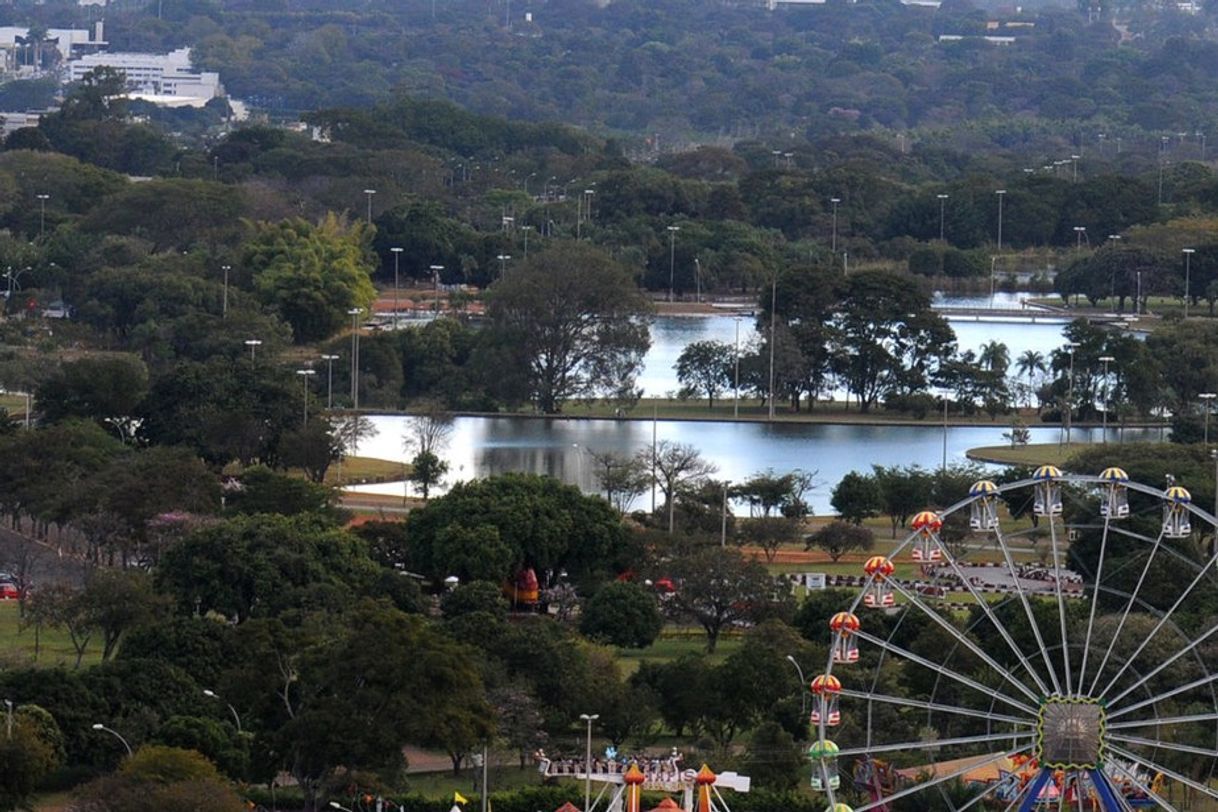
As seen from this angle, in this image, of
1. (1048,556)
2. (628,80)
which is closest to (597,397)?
(1048,556)

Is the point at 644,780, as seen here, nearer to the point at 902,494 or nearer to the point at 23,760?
the point at 23,760

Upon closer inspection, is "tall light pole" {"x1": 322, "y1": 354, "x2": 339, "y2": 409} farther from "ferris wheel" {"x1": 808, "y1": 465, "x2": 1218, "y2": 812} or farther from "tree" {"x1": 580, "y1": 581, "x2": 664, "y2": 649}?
"tree" {"x1": 580, "y1": 581, "x2": 664, "y2": 649}

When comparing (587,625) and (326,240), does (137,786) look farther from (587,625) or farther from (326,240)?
(326,240)

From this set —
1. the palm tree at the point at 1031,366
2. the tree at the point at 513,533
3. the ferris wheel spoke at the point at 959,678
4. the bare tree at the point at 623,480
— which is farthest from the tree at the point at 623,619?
the palm tree at the point at 1031,366

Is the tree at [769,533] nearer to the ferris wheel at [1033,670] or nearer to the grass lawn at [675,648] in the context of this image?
the ferris wheel at [1033,670]

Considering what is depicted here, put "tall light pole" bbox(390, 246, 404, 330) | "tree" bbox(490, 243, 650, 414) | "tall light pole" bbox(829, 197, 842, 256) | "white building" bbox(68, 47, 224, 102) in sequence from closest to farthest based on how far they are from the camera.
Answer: "tree" bbox(490, 243, 650, 414) → "tall light pole" bbox(390, 246, 404, 330) → "tall light pole" bbox(829, 197, 842, 256) → "white building" bbox(68, 47, 224, 102)

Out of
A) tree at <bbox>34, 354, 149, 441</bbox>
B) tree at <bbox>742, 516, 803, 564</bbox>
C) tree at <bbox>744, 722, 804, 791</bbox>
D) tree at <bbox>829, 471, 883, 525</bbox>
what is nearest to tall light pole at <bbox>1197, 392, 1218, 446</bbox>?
tree at <bbox>829, 471, 883, 525</bbox>
